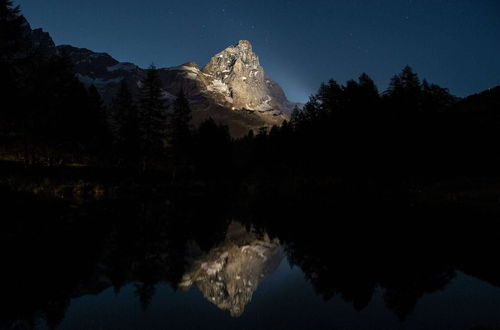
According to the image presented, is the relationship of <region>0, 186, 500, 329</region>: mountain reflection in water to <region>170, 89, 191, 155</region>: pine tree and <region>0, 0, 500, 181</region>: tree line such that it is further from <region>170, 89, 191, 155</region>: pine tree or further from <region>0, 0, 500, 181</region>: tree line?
<region>170, 89, 191, 155</region>: pine tree

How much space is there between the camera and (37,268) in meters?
9.26

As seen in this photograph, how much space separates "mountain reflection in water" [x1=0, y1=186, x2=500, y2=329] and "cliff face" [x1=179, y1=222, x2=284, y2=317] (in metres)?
0.04

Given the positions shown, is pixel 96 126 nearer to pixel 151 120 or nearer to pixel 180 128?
pixel 151 120

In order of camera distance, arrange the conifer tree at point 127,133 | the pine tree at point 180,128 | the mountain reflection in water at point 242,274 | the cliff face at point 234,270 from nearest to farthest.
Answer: the mountain reflection in water at point 242,274 → the cliff face at point 234,270 → the conifer tree at point 127,133 → the pine tree at point 180,128

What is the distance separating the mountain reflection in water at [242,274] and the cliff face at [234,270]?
4 cm

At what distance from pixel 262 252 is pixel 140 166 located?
43852mm

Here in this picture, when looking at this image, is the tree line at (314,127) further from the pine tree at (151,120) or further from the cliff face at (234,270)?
the cliff face at (234,270)

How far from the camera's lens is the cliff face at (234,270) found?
8156 millimetres

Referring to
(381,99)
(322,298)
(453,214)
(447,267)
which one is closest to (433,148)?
(381,99)

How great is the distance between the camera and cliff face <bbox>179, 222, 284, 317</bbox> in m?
8.16

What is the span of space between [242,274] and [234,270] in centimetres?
35

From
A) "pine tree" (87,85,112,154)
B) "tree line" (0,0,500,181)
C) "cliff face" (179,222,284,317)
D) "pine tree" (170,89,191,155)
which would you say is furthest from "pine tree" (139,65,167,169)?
"cliff face" (179,222,284,317)

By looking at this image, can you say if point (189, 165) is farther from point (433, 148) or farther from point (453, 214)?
point (453, 214)

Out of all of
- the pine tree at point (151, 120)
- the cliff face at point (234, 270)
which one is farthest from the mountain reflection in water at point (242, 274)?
the pine tree at point (151, 120)
